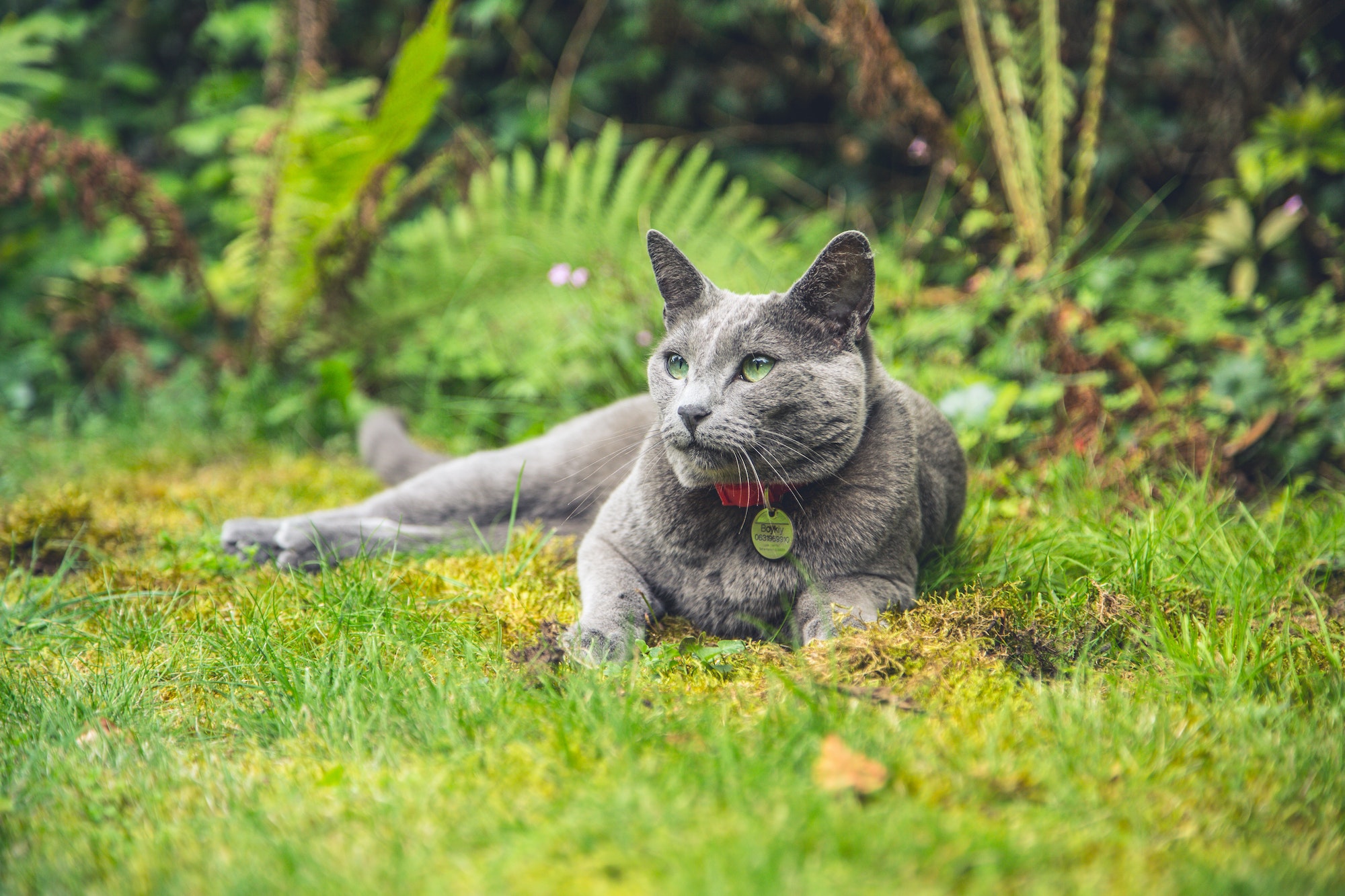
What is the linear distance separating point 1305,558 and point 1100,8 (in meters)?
2.42

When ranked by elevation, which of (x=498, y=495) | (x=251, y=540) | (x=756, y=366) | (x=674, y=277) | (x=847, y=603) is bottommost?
(x=251, y=540)

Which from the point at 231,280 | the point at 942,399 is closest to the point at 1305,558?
the point at 942,399

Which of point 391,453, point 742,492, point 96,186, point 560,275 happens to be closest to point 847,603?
point 742,492

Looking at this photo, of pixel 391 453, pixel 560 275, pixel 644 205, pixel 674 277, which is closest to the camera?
pixel 674 277

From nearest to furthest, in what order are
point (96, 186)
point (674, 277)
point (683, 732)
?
1. point (683, 732)
2. point (674, 277)
3. point (96, 186)

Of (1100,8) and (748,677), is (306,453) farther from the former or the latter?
(1100,8)

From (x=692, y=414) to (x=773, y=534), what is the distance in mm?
335

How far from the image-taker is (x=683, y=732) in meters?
1.35

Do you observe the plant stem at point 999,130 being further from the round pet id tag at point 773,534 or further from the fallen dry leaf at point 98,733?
the fallen dry leaf at point 98,733

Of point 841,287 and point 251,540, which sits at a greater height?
point 841,287

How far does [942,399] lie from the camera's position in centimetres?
306

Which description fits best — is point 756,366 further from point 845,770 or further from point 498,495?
point 498,495

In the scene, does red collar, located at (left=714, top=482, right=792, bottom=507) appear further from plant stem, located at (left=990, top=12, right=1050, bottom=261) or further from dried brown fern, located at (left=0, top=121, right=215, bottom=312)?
dried brown fern, located at (left=0, top=121, right=215, bottom=312)

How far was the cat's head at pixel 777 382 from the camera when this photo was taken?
1728mm
